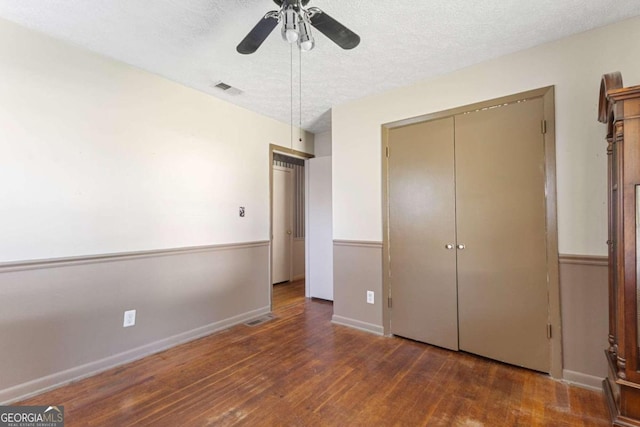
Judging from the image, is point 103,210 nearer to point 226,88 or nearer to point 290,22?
point 226,88

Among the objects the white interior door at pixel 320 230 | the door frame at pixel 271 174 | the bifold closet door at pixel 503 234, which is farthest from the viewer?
the white interior door at pixel 320 230

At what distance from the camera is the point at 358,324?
3.11 m

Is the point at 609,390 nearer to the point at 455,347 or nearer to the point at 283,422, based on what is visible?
the point at 455,347

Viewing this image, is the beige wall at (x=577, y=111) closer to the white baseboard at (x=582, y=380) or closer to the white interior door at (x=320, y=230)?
the white baseboard at (x=582, y=380)

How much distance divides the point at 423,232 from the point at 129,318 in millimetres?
2616

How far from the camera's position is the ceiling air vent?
2.78 m

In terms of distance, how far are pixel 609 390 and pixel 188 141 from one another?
3.65 meters

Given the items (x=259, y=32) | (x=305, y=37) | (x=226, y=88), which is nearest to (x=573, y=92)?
(x=305, y=37)

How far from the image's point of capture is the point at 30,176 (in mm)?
1960

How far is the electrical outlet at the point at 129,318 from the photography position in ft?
7.88

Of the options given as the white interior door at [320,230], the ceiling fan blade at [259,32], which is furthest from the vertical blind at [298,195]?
the ceiling fan blade at [259,32]

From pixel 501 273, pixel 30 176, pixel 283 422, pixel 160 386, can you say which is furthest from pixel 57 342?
pixel 501 273

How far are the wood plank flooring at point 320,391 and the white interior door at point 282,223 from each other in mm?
2477

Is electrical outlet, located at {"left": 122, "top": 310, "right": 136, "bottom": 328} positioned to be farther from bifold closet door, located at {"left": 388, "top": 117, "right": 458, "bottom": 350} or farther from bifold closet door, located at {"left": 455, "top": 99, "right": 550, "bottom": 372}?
bifold closet door, located at {"left": 455, "top": 99, "right": 550, "bottom": 372}
